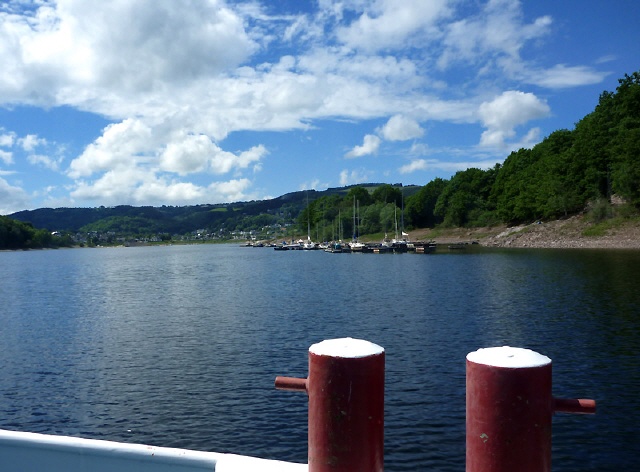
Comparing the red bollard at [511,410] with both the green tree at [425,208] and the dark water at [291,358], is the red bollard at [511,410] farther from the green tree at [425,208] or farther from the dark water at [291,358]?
the green tree at [425,208]

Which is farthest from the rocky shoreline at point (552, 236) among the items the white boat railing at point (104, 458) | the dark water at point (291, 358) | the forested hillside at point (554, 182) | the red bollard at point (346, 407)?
the white boat railing at point (104, 458)

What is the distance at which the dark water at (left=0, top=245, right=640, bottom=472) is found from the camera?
651 inches

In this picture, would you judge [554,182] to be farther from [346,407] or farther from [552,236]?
[346,407]

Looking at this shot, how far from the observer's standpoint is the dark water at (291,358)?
54.2ft

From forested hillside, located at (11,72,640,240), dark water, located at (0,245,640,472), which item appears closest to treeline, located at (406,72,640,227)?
forested hillside, located at (11,72,640,240)

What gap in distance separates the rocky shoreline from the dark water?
4802cm

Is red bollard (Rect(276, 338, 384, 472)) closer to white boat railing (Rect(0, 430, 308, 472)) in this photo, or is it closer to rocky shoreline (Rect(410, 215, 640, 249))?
white boat railing (Rect(0, 430, 308, 472))

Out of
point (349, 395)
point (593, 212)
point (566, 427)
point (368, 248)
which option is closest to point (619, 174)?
point (593, 212)

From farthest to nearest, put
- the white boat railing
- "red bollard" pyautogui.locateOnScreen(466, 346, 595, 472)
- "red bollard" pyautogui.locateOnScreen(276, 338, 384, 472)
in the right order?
the white boat railing, "red bollard" pyautogui.locateOnScreen(276, 338, 384, 472), "red bollard" pyautogui.locateOnScreen(466, 346, 595, 472)

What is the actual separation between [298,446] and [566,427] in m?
7.86

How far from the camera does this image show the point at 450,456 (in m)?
14.8

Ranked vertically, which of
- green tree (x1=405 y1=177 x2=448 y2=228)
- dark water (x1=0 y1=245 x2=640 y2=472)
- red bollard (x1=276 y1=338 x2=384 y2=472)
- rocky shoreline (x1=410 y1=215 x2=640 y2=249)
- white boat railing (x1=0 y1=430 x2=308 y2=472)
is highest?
green tree (x1=405 y1=177 x2=448 y2=228)

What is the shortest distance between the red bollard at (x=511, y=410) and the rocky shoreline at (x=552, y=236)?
343 ft

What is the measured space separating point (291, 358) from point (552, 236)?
343ft
